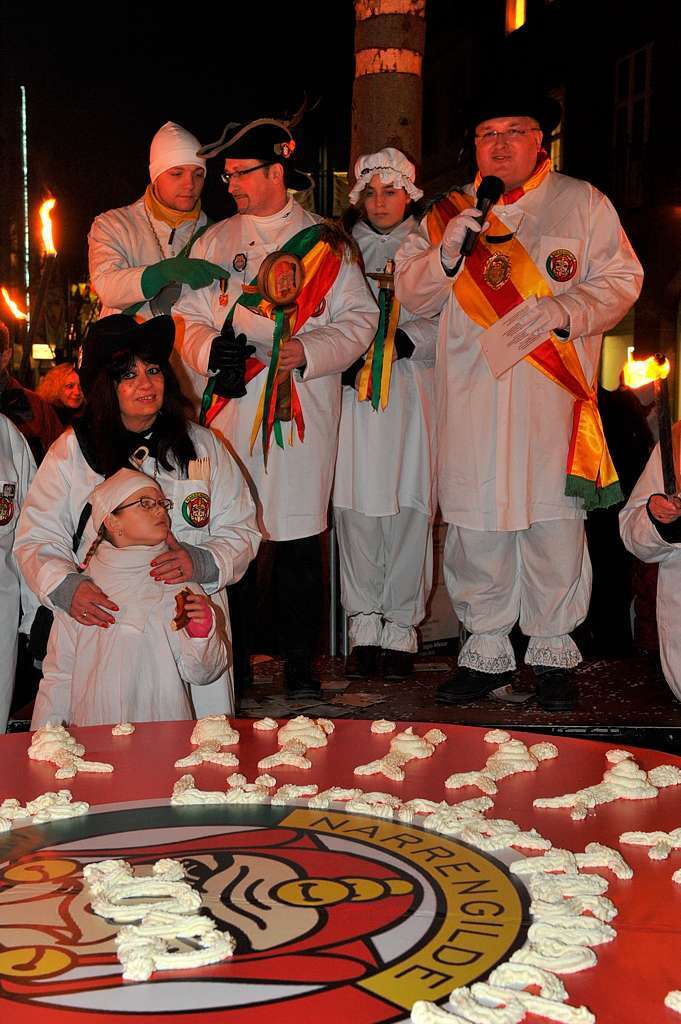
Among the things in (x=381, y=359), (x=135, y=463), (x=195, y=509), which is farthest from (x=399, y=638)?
(x=135, y=463)

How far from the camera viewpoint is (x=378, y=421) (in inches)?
209

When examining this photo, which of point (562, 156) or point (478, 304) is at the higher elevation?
point (562, 156)

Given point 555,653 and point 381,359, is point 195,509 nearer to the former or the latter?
point 555,653

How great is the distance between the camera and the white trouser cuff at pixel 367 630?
5270 mm

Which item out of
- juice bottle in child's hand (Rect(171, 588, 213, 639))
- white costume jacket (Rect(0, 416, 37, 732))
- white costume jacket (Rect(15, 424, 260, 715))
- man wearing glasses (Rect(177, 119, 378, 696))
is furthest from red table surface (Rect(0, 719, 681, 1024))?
man wearing glasses (Rect(177, 119, 378, 696))

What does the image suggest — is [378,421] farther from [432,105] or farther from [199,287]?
[432,105]

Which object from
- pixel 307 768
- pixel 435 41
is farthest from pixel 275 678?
pixel 435 41

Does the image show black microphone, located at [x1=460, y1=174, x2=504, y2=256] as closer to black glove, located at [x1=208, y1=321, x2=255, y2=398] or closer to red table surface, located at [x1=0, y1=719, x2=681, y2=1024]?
black glove, located at [x1=208, y1=321, x2=255, y2=398]

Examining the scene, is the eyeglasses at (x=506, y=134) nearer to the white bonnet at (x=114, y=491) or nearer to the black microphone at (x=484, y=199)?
the black microphone at (x=484, y=199)

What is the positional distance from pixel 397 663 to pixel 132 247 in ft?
6.41

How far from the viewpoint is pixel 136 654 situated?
3531mm

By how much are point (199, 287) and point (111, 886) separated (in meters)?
3.57

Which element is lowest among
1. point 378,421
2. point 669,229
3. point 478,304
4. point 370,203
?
point 378,421

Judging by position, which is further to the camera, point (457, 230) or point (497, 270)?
point (497, 270)
